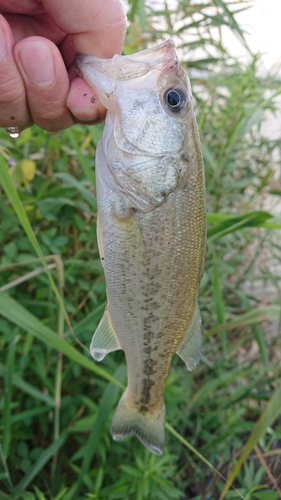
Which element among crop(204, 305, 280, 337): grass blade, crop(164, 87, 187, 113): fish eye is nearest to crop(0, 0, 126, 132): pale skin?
crop(164, 87, 187, 113): fish eye

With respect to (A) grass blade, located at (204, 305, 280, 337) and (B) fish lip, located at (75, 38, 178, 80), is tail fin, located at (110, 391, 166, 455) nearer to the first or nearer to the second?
(A) grass blade, located at (204, 305, 280, 337)

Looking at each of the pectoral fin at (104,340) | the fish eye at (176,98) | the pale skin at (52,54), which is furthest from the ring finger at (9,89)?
the pectoral fin at (104,340)

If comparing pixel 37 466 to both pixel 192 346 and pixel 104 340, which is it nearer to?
pixel 104 340

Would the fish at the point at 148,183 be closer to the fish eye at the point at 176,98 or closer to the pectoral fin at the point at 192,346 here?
the fish eye at the point at 176,98

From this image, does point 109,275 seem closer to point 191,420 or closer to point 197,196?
point 197,196

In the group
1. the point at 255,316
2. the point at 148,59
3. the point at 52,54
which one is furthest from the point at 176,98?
the point at 255,316

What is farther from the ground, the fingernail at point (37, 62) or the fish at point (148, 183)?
the fingernail at point (37, 62)
